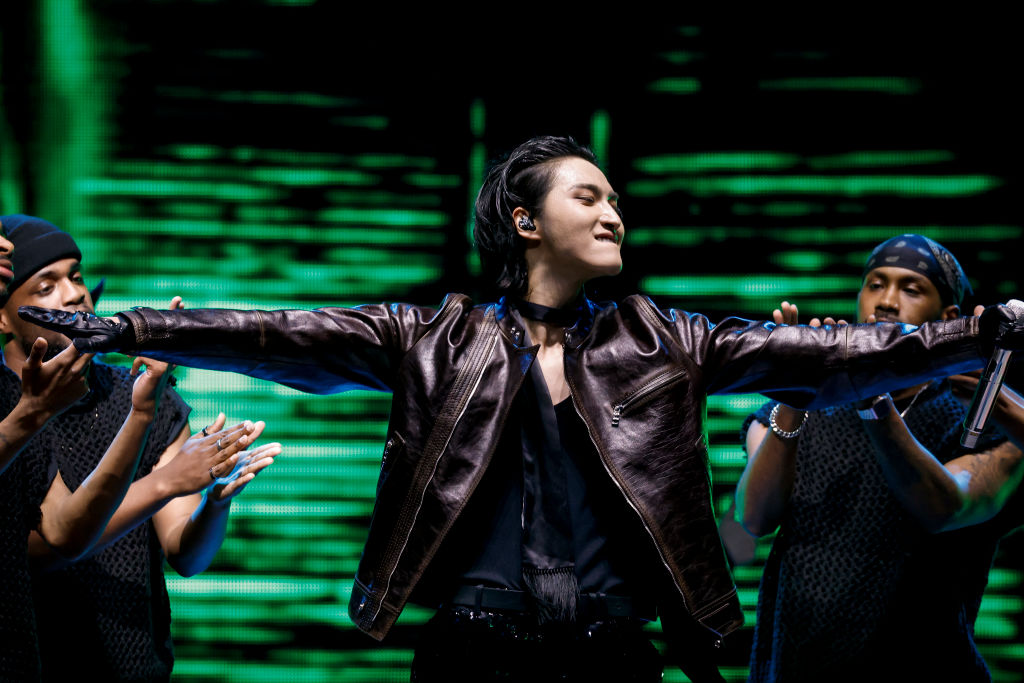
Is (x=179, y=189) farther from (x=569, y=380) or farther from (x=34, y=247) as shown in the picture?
(x=569, y=380)

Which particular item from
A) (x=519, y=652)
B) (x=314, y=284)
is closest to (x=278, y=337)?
(x=519, y=652)

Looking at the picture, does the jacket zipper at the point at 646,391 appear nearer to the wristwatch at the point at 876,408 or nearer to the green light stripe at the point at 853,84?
the wristwatch at the point at 876,408

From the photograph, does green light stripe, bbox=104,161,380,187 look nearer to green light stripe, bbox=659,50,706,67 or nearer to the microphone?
green light stripe, bbox=659,50,706,67

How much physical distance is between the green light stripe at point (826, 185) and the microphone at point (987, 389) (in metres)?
1.90

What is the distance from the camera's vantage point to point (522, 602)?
6.15ft

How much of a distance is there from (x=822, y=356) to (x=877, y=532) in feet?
2.63

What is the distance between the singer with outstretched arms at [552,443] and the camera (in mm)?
1859

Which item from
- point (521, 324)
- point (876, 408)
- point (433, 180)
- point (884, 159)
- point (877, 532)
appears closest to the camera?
point (521, 324)

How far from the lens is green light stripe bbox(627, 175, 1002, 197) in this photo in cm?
360

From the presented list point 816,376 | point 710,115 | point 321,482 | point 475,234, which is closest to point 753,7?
point 710,115

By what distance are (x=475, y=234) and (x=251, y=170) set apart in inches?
68.2

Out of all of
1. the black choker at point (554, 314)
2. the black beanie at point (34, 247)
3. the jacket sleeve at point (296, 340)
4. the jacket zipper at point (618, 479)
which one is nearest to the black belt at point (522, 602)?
the jacket zipper at point (618, 479)

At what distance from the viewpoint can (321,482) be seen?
3727mm

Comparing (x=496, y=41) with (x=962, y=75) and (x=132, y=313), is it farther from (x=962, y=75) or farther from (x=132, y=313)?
(x=132, y=313)
